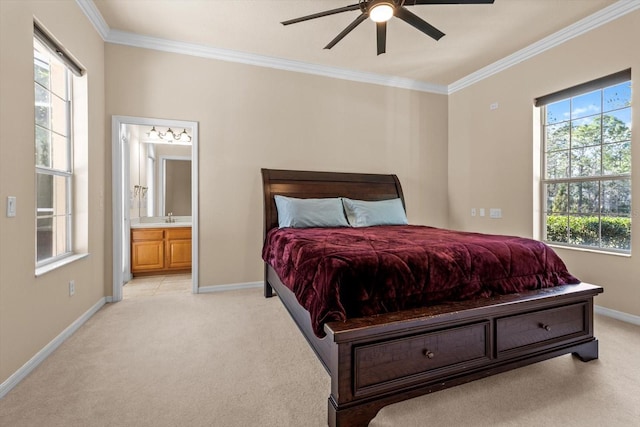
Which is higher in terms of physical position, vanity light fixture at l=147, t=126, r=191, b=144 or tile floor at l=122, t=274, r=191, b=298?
vanity light fixture at l=147, t=126, r=191, b=144

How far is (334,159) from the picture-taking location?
423 centimetres

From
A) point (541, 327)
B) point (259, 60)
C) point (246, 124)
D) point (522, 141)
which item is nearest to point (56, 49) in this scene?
point (246, 124)

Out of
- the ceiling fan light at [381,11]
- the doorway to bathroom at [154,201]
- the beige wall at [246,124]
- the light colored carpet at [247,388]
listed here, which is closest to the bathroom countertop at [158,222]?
the doorway to bathroom at [154,201]

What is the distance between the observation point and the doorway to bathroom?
338cm

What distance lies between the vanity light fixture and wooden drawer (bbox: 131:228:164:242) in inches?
61.6

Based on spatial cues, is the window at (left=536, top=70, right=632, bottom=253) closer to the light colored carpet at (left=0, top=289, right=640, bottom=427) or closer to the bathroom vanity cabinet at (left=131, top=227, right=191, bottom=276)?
the light colored carpet at (left=0, top=289, right=640, bottom=427)

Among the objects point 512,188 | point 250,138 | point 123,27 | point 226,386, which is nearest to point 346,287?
point 226,386

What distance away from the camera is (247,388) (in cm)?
179

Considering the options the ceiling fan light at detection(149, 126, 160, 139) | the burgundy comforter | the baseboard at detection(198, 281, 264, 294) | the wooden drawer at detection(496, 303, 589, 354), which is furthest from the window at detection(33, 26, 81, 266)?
the wooden drawer at detection(496, 303, 589, 354)

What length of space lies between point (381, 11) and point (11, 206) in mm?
2669

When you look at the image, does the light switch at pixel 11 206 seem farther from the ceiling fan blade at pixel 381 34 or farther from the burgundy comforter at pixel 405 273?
the ceiling fan blade at pixel 381 34

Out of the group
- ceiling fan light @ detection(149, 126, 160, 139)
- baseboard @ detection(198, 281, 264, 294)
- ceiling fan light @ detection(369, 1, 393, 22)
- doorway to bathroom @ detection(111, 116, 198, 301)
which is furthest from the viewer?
ceiling fan light @ detection(149, 126, 160, 139)

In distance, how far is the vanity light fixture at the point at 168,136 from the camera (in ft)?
16.3

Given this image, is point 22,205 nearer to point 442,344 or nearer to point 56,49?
point 56,49
